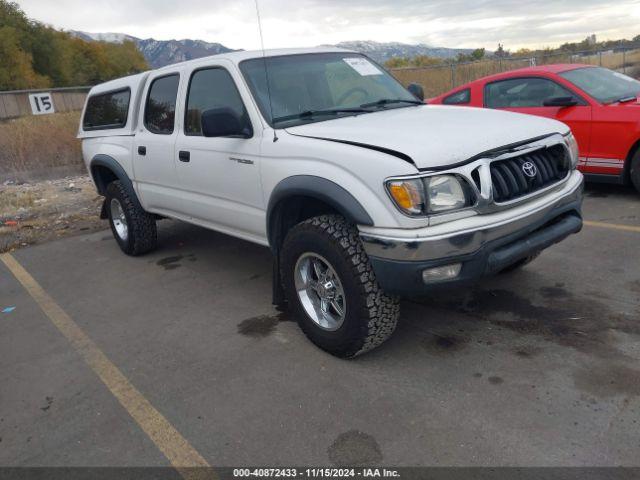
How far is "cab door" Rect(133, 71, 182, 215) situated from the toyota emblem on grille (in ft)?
9.44

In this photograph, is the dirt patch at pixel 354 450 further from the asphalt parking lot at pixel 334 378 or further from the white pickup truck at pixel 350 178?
the white pickup truck at pixel 350 178

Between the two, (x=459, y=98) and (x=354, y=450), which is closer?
(x=354, y=450)

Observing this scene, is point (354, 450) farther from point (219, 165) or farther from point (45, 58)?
point (45, 58)

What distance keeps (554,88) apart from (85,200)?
7.25m

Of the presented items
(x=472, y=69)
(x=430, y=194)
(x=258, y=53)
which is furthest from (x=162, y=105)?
(x=472, y=69)

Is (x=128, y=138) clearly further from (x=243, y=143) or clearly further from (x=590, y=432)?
(x=590, y=432)

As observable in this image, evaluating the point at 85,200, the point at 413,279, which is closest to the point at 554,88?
the point at 413,279

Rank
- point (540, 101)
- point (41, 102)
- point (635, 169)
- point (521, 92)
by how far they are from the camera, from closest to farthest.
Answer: point (635, 169), point (540, 101), point (521, 92), point (41, 102)

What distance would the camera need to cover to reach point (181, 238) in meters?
6.86

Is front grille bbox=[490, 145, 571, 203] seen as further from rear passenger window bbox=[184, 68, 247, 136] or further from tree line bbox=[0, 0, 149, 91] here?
tree line bbox=[0, 0, 149, 91]

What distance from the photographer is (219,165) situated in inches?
167

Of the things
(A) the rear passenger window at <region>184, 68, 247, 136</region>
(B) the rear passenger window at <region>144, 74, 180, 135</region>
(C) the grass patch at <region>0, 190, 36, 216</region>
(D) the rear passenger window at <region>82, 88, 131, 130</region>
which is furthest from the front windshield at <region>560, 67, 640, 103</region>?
(C) the grass patch at <region>0, 190, 36, 216</region>

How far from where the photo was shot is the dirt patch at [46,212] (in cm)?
757

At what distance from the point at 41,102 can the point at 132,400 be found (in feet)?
42.2
